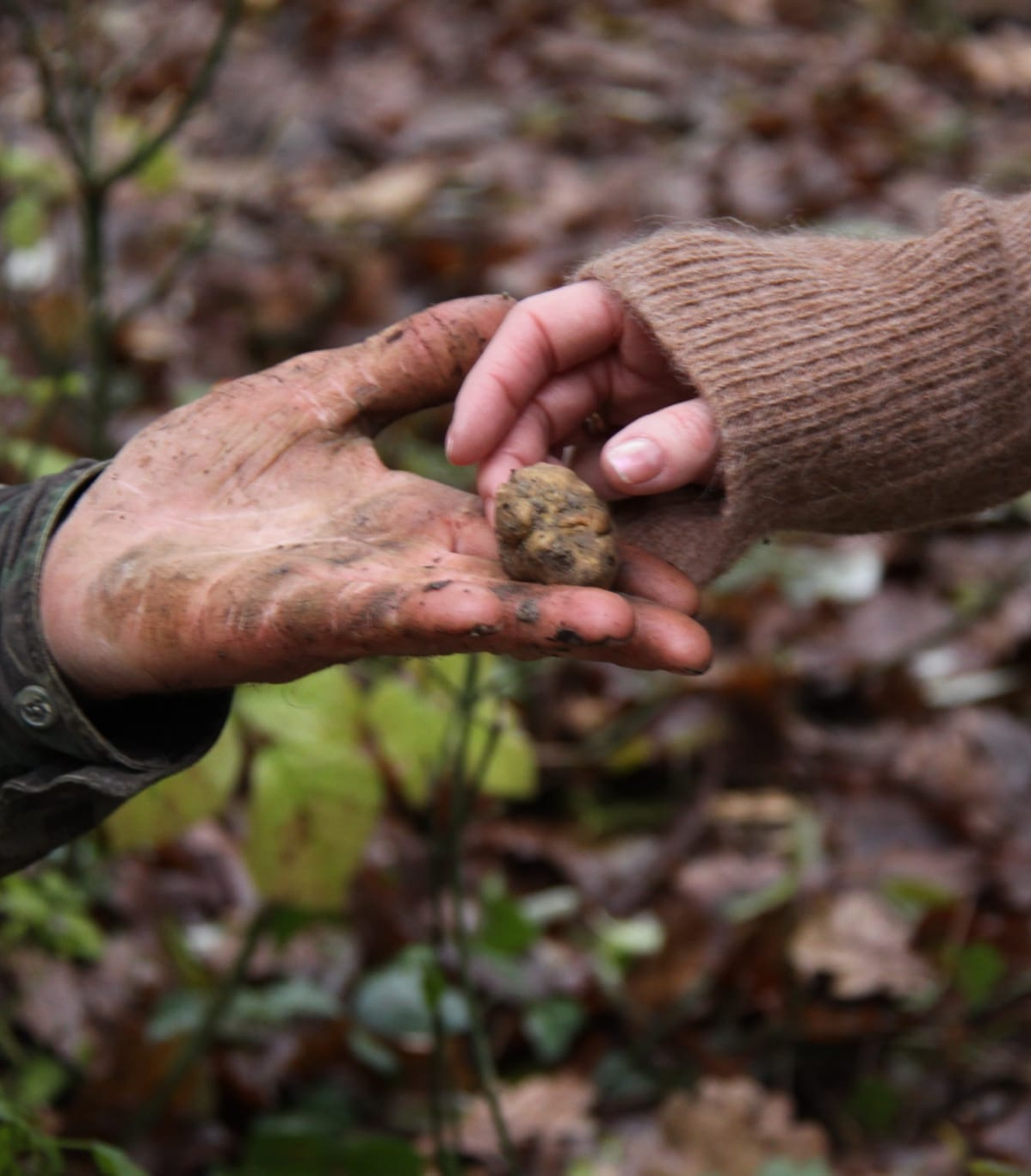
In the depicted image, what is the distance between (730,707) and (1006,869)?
2.44 feet

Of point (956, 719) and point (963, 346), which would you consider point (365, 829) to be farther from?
point (956, 719)

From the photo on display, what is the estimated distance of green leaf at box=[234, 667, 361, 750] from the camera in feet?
6.49

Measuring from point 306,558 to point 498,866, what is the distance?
1.61 meters

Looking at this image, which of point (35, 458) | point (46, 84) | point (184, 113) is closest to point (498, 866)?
point (35, 458)

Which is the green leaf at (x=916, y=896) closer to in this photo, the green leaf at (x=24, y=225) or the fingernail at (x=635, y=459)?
the fingernail at (x=635, y=459)

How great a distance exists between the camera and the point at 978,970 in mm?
2414

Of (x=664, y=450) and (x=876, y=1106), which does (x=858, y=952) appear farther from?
(x=664, y=450)

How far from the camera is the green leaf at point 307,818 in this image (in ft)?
6.44

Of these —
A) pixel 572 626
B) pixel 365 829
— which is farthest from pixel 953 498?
pixel 365 829

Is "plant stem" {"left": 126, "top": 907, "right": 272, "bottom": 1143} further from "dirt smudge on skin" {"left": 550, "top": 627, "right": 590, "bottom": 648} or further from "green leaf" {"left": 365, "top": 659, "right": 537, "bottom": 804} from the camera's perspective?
"dirt smudge on skin" {"left": 550, "top": 627, "right": 590, "bottom": 648}

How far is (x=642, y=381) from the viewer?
195 cm

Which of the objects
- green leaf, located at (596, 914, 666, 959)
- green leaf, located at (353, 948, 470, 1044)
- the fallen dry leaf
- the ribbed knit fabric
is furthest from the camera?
green leaf, located at (596, 914, 666, 959)

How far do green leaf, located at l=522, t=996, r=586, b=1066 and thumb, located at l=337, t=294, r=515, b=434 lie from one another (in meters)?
1.26

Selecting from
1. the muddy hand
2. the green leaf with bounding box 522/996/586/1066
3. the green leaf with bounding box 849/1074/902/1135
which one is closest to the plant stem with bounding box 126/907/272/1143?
the green leaf with bounding box 522/996/586/1066
